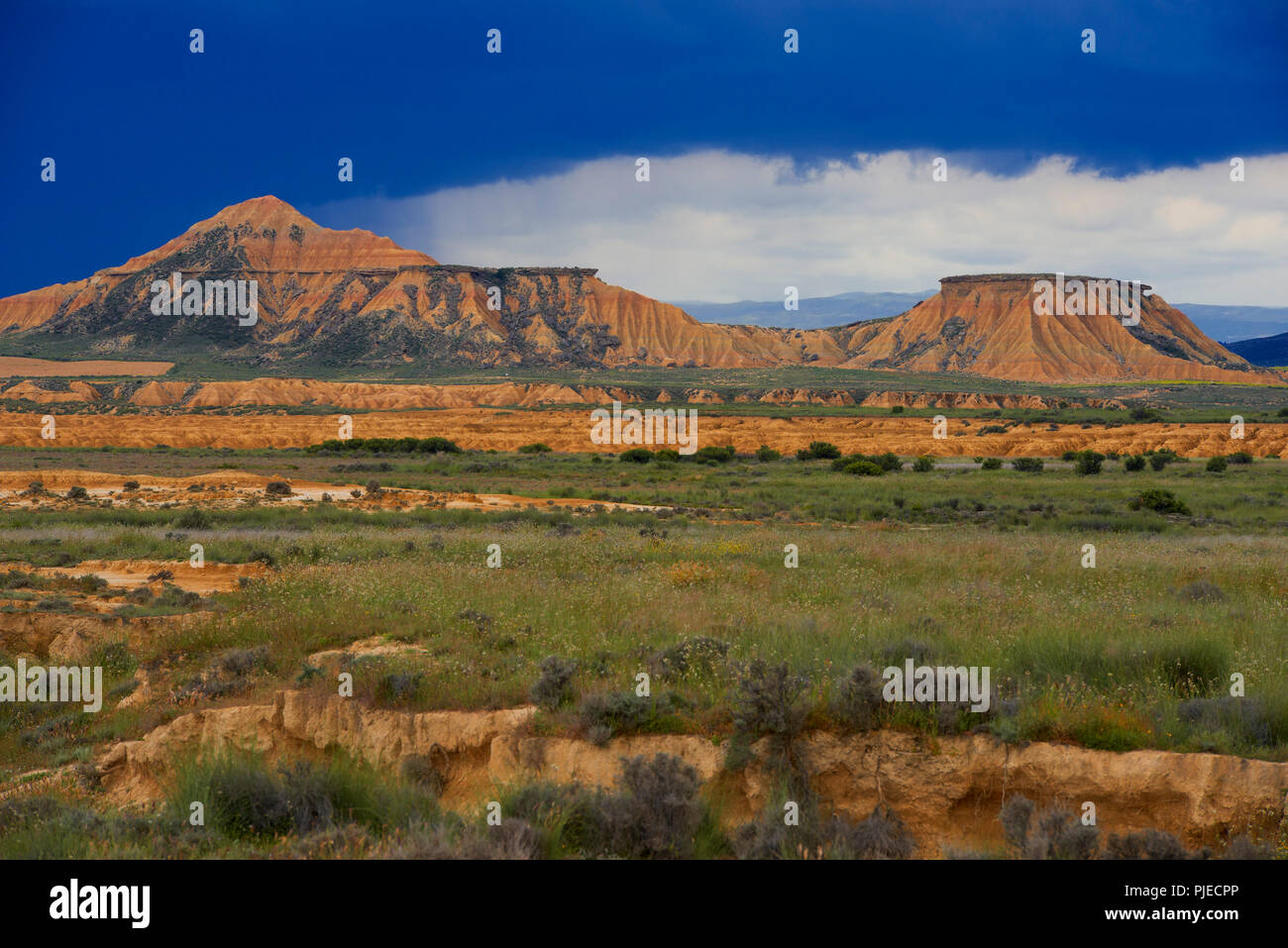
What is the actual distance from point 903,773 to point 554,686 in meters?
3.02

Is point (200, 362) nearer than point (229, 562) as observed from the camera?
No

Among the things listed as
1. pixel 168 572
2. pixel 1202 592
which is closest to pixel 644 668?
pixel 1202 592

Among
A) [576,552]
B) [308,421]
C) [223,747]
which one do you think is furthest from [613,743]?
[308,421]

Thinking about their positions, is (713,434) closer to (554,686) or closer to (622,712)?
(554,686)

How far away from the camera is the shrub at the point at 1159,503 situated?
2758cm

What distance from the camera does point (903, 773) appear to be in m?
6.63

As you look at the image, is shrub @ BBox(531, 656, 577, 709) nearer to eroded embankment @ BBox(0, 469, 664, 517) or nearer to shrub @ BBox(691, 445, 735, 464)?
eroded embankment @ BBox(0, 469, 664, 517)

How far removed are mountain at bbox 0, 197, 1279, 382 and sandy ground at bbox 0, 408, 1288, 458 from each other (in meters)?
62.3

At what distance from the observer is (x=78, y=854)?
17.5 ft

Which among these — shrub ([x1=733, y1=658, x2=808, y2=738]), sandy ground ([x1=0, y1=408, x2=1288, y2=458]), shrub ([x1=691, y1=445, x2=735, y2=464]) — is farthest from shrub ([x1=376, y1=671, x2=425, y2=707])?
sandy ground ([x1=0, y1=408, x2=1288, y2=458])

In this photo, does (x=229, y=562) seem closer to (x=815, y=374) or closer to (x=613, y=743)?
(x=613, y=743)
